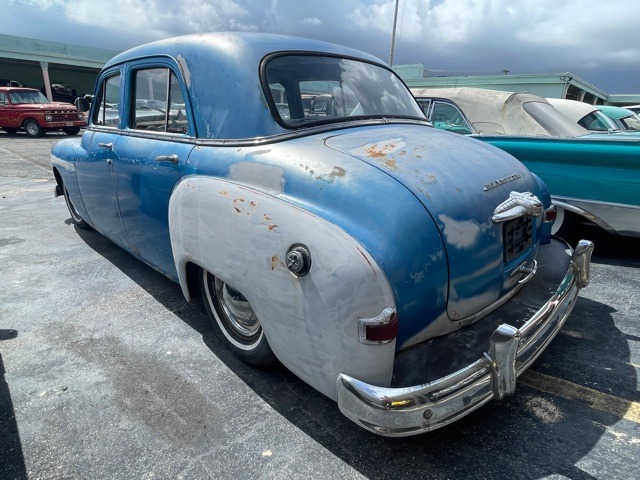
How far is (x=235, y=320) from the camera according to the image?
104 inches

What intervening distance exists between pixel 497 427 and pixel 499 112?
4530mm

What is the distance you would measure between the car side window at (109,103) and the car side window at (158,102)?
0.98 ft

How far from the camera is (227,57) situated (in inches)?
95.8

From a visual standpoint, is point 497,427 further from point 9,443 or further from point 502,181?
point 9,443

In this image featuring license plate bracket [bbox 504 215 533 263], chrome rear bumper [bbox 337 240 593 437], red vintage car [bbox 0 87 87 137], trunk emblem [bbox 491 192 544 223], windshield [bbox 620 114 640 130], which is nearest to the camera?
chrome rear bumper [bbox 337 240 593 437]

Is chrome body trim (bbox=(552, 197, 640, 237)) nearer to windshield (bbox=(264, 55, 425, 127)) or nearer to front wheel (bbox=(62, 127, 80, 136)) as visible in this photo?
windshield (bbox=(264, 55, 425, 127))

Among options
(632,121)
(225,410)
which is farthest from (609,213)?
(632,121)

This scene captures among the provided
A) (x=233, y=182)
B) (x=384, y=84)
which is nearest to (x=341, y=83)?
(x=384, y=84)

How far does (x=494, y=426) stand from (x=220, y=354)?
1.65 meters

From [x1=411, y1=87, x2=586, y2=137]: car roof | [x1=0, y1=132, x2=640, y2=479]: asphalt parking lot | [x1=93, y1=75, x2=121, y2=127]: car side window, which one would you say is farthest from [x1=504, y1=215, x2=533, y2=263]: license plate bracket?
[x1=411, y1=87, x2=586, y2=137]: car roof

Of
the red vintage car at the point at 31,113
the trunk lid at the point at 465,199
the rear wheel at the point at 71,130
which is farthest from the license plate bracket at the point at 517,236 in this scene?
Result: the rear wheel at the point at 71,130

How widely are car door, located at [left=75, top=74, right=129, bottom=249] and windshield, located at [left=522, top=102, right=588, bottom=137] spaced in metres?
4.64

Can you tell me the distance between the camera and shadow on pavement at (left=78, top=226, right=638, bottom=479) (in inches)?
74.5

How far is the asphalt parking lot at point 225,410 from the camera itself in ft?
6.25
